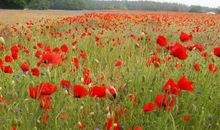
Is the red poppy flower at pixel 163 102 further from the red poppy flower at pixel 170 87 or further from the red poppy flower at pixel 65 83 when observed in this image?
the red poppy flower at pixel 65 83

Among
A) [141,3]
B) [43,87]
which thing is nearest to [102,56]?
[43,87]

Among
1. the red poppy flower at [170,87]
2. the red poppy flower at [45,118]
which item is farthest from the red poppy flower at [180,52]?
the red poppy flower at [45,118]

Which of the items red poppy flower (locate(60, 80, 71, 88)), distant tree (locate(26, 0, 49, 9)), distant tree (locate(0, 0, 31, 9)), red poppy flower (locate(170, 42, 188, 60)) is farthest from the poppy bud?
distant tree (locate(26, 0, 49, 9))

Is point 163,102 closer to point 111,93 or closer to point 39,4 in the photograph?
point 111,93

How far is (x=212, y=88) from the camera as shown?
2740 millimetres

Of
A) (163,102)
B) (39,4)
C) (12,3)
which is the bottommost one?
(39,4)

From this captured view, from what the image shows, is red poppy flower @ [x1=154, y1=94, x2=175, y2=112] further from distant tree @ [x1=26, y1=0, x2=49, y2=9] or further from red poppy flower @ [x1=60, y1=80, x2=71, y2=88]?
distant tree @ [x1=26, y1=0, x2=49, y2=9]

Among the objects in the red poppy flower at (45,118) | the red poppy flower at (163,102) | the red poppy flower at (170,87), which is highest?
the red poppy flower at (170,87)

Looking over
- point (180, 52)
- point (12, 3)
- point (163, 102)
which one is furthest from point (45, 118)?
point (12, 3)

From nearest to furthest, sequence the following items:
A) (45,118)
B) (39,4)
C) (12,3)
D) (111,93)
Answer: (111,93) < (45,118) < (12,3) < (39,4)

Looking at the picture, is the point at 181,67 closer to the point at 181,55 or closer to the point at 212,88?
the point at 212,88

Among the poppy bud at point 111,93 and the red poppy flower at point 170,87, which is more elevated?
the red poppy flower at point 170,87

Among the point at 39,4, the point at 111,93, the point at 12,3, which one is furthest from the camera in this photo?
the point at 39,4

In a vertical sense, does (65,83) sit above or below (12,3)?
above
